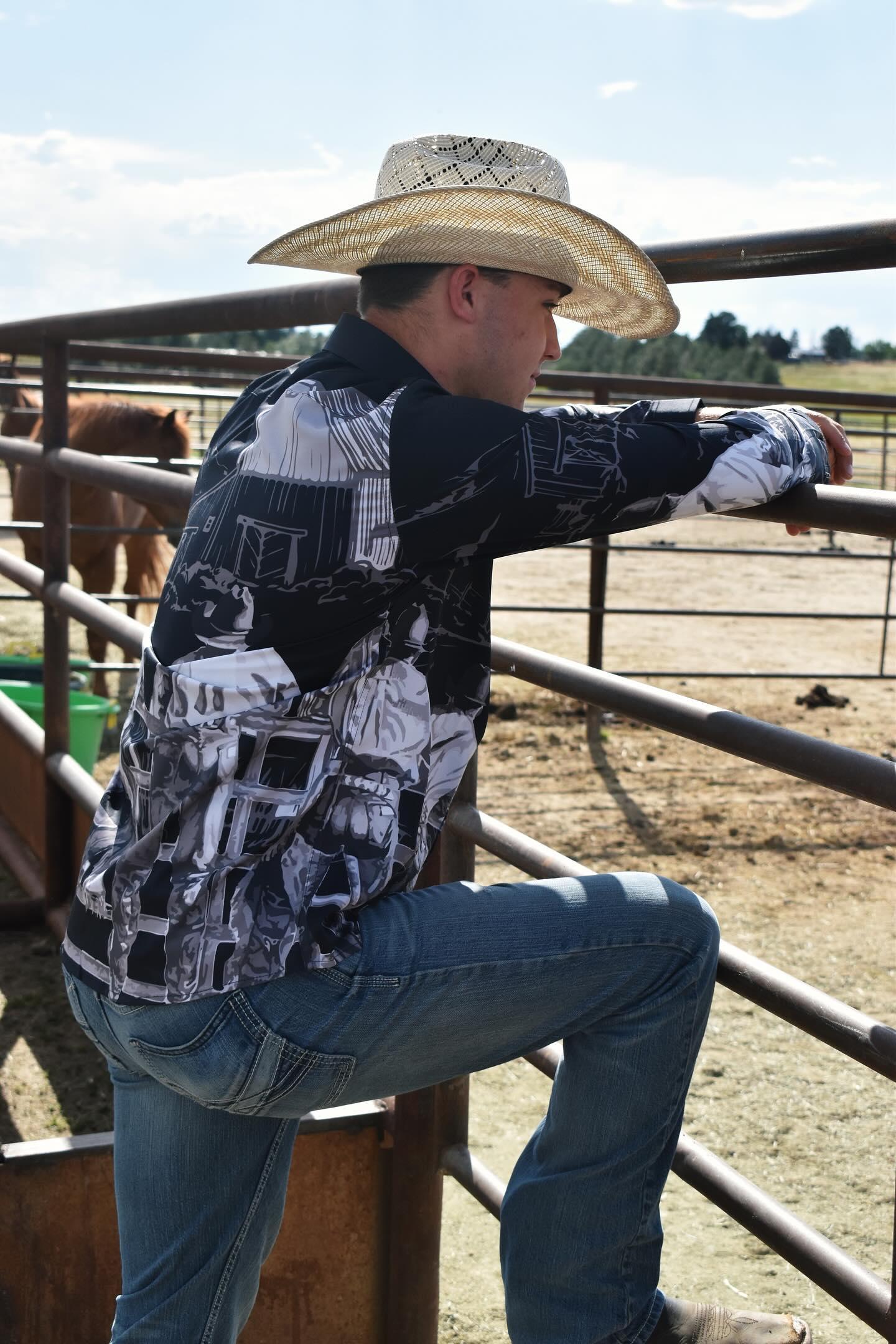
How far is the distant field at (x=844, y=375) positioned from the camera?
47.3m

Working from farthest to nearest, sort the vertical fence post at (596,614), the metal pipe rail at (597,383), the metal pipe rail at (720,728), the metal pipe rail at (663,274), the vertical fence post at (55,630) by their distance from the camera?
the vertical fence post at (596,614), the metal pipe rail at (597,383), the vertical fence post at (55,630), the metal pipe rail at (663,274), the metal pipe rail at (720,728)

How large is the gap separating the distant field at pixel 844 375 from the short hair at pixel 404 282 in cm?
4556

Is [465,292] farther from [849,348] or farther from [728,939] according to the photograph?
[849,348]

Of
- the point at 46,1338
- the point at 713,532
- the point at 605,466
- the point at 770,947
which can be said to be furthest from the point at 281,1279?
the point at 713,532

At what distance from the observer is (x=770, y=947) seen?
3.49m

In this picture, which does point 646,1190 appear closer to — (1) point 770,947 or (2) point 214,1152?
(2) point 214,1152

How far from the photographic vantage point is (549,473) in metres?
1.17

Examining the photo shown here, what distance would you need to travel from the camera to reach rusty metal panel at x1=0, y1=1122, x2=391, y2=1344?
1767 mm

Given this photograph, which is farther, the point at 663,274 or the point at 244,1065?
the point at 663,274

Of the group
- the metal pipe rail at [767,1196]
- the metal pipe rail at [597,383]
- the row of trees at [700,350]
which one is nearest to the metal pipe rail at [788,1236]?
the metal pipe rail at [767,1196]

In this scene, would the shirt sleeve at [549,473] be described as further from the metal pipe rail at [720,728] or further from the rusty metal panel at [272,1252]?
the rusty metal panel at [272,1252]

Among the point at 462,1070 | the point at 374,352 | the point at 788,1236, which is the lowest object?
the point at 788,1236

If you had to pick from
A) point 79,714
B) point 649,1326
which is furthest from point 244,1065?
point 79,714

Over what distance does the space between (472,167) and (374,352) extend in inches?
8.9
